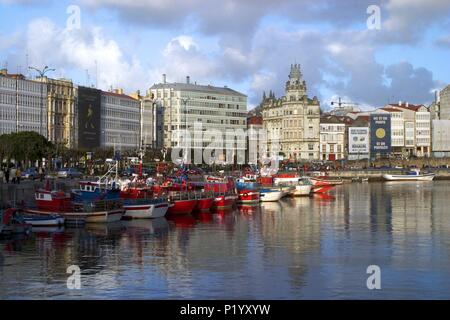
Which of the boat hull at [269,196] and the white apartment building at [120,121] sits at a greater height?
the white apartment building at [120,121]

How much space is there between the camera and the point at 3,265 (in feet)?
101

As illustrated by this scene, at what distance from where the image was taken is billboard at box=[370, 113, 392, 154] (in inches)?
6973

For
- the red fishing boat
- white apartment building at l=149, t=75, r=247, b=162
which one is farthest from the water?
white apartment building at l=149, t=75, r=247, b=162

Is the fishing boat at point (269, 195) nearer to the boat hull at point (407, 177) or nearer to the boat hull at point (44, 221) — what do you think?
the boat hull at point (44, 221)

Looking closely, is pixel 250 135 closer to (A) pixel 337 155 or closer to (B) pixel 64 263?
(A) pixel 337 155

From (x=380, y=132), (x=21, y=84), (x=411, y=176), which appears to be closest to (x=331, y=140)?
(x=380, y=132)

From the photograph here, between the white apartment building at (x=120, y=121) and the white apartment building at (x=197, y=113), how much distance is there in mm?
10457

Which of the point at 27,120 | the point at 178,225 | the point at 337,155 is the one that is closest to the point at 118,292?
the point at 178,225

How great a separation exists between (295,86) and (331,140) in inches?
621

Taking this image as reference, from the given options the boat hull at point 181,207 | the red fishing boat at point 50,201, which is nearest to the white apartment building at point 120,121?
the boat hull at point 181,207

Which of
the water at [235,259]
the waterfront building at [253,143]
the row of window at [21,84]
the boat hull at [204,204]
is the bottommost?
the water at [235,259]

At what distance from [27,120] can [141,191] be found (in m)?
80.4

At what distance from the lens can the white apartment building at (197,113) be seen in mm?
173375

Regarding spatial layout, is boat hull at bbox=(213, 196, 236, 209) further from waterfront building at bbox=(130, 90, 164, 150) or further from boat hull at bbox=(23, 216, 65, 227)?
waterfront building at bbox=(130, 90, 164, 150)
